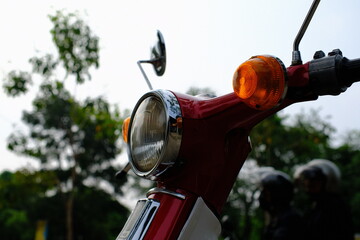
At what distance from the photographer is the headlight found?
117cm

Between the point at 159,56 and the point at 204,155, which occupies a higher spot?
the point at 159,56

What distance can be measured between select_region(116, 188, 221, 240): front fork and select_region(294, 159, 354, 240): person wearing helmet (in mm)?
1848

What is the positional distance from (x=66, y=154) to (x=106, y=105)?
939 inches

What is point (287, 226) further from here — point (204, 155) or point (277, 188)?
point (204, 155)

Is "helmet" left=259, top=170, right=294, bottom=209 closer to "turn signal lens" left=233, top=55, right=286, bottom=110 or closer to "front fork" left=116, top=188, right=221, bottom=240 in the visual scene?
"front fork" left=116, top=188, right=221, bottom=240

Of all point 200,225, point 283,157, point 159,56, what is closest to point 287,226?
point 159,56

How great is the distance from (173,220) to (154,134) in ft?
0.82

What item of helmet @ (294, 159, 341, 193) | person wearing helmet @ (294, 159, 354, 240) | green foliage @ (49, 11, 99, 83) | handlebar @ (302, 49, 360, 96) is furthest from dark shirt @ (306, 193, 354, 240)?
green foliage @ (49, 11, 99, 83)

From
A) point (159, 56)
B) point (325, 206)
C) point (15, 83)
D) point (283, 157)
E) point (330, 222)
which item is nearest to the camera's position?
point (159, 56)

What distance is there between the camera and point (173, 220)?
1.13 m

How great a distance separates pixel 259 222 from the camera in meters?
29.3

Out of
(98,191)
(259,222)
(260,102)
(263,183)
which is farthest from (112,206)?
(260,102)

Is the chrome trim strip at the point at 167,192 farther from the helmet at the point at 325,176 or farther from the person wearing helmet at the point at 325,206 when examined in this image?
the helmet at the point at 325,176

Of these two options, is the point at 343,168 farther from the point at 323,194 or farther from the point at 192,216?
the point at 192,216
